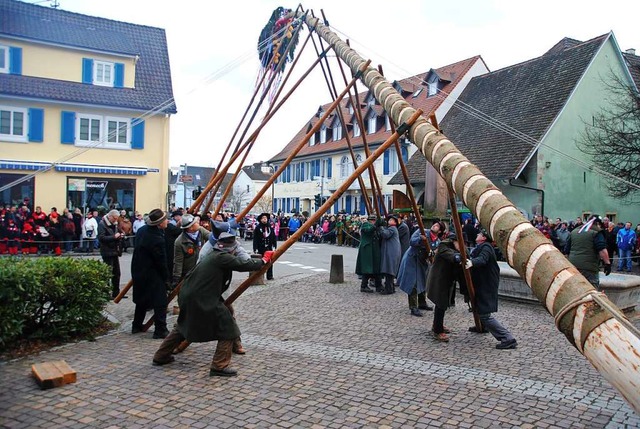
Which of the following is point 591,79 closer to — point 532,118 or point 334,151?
point 532,118

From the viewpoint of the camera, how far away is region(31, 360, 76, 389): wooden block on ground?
17.0 ft

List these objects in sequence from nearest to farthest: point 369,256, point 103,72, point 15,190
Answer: point 369,256 < point 15,190 < point 103,72

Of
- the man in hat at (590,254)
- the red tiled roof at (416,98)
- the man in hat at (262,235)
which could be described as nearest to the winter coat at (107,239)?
the man in hat at (262,235)

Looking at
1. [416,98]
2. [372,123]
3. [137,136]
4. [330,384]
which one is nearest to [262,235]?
[330,384]

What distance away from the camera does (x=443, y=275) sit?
7441 mm

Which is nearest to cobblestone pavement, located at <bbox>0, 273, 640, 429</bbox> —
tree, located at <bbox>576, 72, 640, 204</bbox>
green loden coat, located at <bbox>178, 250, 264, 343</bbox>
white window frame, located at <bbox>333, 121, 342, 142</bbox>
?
green loden coat, located at <bbox>178, 250, 264, 343</bbox>

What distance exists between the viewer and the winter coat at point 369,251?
11.2m

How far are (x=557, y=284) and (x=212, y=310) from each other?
3.43 meters

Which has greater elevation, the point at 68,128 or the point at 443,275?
the point at 68,128

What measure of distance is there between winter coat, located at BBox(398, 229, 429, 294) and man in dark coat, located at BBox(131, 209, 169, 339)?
3.96 m

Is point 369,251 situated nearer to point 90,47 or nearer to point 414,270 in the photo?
point 414,270

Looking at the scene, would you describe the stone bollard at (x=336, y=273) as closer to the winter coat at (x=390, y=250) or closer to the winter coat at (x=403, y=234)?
the winter coat at (x=403, y=234)

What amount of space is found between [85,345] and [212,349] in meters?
1.64

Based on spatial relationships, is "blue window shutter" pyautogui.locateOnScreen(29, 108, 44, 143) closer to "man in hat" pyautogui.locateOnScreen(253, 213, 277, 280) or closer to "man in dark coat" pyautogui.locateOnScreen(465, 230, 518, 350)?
"man in hat" pyautogui.locateOnScreen(253, 213, 277, 280)
